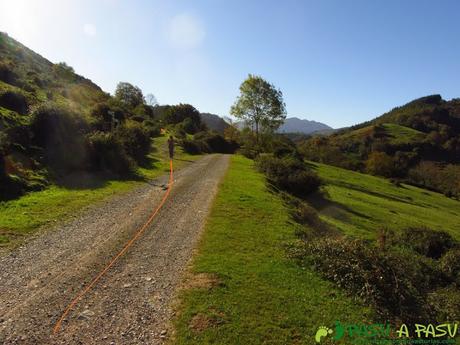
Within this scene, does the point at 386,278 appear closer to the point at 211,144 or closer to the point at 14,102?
the point at 14,102

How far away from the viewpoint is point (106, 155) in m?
23.3

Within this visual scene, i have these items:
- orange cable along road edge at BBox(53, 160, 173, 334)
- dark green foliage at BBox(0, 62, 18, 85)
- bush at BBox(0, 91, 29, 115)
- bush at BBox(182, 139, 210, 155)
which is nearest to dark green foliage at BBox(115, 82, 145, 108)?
bush at BBox(182, 139, 210, 155)

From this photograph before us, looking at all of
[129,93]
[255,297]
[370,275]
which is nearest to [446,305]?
[370,275]

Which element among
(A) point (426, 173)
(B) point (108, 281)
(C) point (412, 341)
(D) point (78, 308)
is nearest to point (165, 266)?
(B) point (108, 281)

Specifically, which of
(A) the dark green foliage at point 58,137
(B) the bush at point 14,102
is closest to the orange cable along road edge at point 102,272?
(A) the dark green foliage at point 58,137

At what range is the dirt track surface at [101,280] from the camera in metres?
6.36

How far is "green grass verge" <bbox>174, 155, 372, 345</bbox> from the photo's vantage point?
21.3 feet

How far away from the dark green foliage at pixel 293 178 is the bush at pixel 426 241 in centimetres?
897

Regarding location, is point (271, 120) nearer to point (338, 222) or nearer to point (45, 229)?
point (338, 222)

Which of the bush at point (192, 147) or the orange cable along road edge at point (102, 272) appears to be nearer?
the orange cable along road edge at point (102, 272)

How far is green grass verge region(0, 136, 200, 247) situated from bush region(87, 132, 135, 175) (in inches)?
77.8

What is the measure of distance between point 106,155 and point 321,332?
20146mm

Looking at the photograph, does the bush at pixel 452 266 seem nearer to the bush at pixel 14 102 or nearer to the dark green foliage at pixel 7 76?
the bush at pixel 14 102

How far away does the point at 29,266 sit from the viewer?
29.6ft
